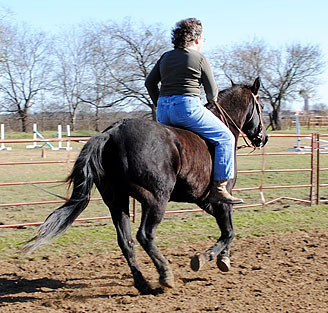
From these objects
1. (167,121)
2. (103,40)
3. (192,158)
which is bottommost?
(192,158)

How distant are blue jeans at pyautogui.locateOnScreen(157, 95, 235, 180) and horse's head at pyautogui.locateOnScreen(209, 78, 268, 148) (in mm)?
482

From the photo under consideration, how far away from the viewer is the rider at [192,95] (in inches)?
175

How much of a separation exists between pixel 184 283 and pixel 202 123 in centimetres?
160

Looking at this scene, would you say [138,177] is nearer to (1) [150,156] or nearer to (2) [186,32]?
(1) [150,156]

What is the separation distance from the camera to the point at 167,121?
4637mm

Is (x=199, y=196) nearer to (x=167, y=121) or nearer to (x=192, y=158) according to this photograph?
(x=192, y=158)

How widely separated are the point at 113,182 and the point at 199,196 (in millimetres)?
983

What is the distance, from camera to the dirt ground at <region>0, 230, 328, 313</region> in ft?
12.9

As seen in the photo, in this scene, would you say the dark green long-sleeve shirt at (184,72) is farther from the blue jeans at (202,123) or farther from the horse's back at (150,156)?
the horse's back at (150,156)

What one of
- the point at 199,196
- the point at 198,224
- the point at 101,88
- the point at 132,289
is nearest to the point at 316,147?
the point at 198,224

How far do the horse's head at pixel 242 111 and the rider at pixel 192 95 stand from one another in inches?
20.0

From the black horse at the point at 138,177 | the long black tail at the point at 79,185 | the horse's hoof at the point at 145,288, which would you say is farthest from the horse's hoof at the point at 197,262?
the long black tail at the point at 79,185

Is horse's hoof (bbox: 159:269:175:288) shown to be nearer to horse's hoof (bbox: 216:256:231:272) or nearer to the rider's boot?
horse's hoof (bbox: 216:256:231:272)

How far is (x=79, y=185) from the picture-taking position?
4.04 metres
